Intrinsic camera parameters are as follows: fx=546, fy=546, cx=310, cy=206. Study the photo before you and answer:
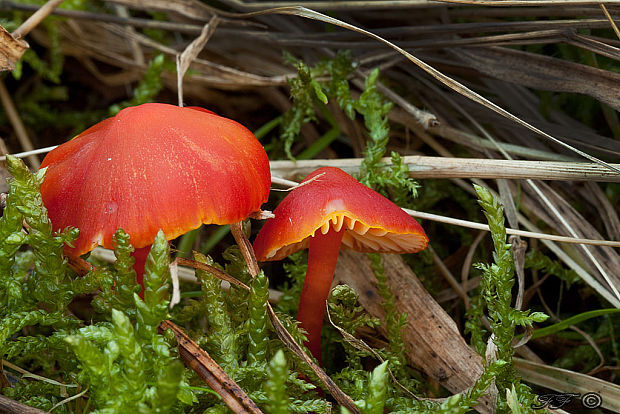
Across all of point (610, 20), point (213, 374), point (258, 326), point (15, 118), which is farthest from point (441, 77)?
point (15, 118)

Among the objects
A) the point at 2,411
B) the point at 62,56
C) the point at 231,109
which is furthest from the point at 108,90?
the point at 2,411

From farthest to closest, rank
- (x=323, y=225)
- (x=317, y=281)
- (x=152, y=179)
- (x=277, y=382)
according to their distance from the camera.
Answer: (x=317, y=281)
(x=323, y=225)
(x=152, y=179)
(x=277, y=382)

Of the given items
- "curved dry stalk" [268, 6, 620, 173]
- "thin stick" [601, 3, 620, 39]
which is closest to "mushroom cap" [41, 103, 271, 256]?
"curved dry stalk" [268, 6, 620, 173]

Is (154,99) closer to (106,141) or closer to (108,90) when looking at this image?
(108,90)

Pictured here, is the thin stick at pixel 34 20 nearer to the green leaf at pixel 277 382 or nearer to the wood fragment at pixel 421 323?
the wood fragment at pixel 421 323

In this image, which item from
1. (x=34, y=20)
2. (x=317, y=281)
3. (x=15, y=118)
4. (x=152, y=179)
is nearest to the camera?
(x=152, y=179)

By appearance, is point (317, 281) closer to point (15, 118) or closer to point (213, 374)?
point (213, 374)

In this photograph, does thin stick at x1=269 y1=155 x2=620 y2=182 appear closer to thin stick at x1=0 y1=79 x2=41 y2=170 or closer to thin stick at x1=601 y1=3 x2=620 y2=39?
thin stick at x1=601 y1=3 x2=620 y2=39
